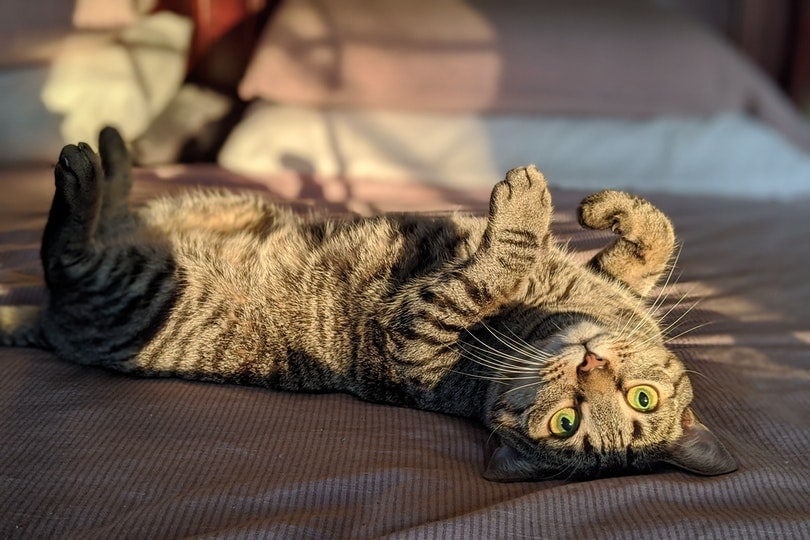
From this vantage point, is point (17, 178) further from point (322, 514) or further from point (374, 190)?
point (322, 514)

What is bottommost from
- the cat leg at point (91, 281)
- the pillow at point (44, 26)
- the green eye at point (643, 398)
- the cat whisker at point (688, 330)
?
the cat leg at point (91, 281)

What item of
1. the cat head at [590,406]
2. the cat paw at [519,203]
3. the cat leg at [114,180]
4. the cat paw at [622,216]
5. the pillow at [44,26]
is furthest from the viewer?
the pillow at [44,26]

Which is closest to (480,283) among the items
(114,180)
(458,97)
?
(114,180)

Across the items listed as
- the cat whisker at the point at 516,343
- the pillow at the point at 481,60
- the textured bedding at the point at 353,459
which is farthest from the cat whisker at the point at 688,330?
the pillow at the point at 481,60

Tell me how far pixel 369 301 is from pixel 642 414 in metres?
0.57

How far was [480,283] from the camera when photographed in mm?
1485

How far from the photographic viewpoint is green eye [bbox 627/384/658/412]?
54.8 inches

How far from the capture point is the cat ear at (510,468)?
4.07 ft

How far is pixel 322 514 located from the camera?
1.08 meters

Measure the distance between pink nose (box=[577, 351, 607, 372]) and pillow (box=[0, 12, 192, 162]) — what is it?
1.73m

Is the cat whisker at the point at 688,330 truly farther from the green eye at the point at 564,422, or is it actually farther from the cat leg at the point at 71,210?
the cat leg at the point at 71,210

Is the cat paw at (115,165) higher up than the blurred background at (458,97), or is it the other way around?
the blurred background at (458,97)

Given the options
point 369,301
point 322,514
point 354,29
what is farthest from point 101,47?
point 322,514

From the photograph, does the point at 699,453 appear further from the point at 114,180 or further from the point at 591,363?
the point at 114,180
